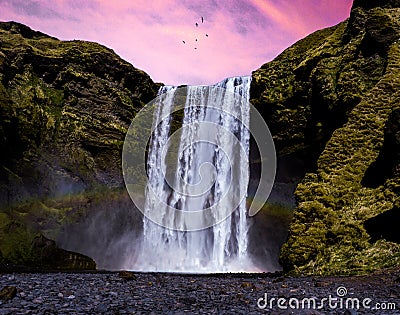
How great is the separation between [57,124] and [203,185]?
13.6 metres

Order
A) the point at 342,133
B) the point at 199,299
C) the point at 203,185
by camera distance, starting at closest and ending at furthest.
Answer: the point at 199,299 → the point at 342,133 → the point at 203,185

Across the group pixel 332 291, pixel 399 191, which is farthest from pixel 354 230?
pixel 332 291

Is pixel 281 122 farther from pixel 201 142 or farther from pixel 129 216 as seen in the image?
pixel 129 216

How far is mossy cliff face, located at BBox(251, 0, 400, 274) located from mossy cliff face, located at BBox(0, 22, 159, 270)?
13204mm

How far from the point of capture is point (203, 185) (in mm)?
30531

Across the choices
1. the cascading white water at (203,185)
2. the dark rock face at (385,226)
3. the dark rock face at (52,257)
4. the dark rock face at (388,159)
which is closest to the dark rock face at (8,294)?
the dark rock face at (385,226)

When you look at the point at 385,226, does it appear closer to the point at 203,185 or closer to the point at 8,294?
the point at 8,294

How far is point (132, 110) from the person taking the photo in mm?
33781

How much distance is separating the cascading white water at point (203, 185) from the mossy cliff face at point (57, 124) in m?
4.60

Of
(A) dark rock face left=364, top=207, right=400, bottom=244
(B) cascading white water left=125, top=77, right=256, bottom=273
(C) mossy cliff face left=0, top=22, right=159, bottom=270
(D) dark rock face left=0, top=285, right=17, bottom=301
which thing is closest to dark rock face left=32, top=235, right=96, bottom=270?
(C) mossy cliff face left=0, top=22, right=159, bottom=270

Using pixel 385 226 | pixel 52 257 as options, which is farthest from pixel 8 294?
pixel 52 257

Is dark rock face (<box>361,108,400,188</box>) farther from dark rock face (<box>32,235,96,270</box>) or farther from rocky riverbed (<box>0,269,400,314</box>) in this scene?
dark rock face (<box>32,235,96,270</box>)

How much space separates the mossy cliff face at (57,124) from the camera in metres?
26.5

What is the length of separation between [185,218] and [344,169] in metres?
16.7
